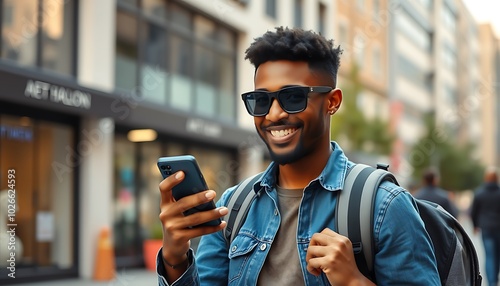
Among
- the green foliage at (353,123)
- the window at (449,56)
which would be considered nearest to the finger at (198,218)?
the green foliage at (353,123)

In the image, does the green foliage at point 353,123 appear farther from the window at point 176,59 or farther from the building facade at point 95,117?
the building facade at point 95,117

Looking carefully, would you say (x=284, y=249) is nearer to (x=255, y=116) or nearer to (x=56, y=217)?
(x=255, y=116)

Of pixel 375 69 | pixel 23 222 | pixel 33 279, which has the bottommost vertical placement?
pixel 33 279

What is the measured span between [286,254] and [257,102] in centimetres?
47

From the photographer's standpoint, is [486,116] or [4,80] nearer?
[4,80]

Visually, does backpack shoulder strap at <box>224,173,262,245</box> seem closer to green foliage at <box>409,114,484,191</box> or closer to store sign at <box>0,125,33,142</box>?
store sign at <box>0,125,33,142</box>

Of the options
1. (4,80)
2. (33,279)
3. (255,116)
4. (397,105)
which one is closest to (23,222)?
(33,279)

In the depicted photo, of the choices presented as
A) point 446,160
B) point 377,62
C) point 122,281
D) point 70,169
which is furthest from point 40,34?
point 446,160

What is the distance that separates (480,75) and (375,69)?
49300 millimetres

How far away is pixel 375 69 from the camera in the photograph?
35.1m

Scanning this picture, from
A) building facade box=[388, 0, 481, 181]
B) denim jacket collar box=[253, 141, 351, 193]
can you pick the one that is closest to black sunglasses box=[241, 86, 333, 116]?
denim jacket collar box=[253, 141, 351, 193]

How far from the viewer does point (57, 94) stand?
10906mm

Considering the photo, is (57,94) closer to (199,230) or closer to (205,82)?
(205,82)

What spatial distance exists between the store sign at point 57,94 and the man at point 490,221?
20.7 ft
